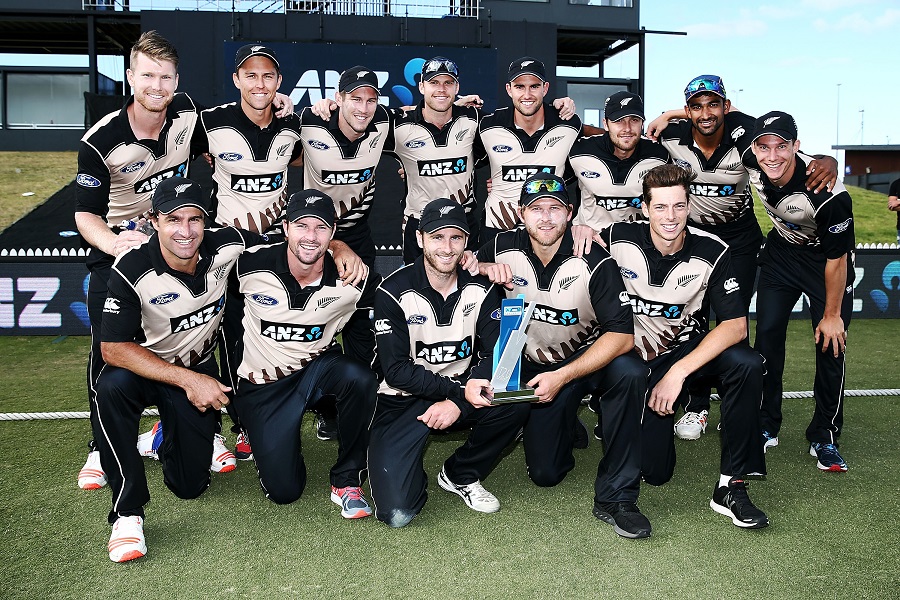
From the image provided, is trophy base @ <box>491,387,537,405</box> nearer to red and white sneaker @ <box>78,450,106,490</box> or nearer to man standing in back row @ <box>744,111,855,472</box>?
man standing in back row @ <box>744,111,855,472</box>

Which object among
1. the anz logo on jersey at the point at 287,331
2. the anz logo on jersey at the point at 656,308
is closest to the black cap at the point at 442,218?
the anz logo on jersey at the point at 287,331

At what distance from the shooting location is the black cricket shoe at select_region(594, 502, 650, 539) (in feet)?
12.2

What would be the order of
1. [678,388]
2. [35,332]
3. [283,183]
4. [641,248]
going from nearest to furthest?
1. [678,388]
2. [641,248]
3. [283,183]
4. [35,332]

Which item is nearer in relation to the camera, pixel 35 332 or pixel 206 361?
pixel 206 361

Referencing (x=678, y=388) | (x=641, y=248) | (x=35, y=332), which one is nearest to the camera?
(x=678, y=388)

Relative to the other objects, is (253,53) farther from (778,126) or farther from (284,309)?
(778,126)

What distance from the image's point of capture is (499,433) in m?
4.26

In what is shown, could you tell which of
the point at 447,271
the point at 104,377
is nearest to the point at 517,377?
the point at 447,271

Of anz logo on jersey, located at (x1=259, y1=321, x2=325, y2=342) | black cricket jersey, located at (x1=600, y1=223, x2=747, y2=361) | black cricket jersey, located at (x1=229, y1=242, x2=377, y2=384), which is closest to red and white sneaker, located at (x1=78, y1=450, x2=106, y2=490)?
black cricket jersey, located at (x1=229, y1=242, x2=377, y2=384)

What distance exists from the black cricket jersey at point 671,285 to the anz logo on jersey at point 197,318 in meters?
2.34

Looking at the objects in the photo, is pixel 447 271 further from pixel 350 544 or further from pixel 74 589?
pixel 74 589

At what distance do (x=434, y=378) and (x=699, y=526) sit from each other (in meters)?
1.55

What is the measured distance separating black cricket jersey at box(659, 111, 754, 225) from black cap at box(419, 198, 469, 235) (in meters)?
1.83

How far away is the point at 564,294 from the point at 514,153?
4.69ft
